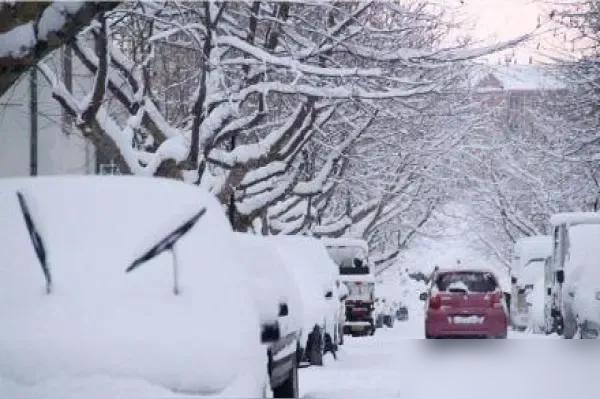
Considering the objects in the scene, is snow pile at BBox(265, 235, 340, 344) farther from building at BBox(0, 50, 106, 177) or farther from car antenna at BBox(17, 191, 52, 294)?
building at BBox(0, 50, 106, 177)

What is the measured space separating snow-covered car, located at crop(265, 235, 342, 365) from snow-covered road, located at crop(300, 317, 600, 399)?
0.38 m

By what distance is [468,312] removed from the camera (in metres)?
23.7

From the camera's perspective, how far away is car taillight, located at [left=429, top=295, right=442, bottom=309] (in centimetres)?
2389

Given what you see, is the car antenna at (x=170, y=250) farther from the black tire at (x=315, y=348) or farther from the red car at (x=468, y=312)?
the red car at (x=468, y=312)

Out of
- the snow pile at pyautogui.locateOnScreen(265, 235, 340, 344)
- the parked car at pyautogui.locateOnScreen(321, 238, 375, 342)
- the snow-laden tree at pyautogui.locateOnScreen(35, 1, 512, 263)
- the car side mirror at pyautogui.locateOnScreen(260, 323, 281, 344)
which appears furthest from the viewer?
the parked car at pyautogui.locateOnScreen(321, 238, 375, 342)

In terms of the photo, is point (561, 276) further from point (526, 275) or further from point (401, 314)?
point (401, 314)

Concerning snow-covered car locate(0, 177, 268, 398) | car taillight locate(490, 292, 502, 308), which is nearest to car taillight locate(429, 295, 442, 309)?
car taillight locate(490, 292, 502, 308)

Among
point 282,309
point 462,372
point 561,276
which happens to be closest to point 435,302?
point 561,276

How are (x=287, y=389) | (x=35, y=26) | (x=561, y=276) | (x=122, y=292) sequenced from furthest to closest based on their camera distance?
(x=561, y=276) → (x=35, y=26) → (x=287, y=389) → (x=122, y=292)

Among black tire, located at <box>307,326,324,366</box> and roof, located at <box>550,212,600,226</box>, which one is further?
roof, located at <box>550,212,600,226</box>

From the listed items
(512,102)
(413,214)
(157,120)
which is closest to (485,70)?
(157,120)

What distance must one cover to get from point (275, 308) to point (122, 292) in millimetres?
1743

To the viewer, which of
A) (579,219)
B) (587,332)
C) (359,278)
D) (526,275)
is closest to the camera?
(587,332)

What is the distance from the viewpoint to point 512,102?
5878 centimetres
